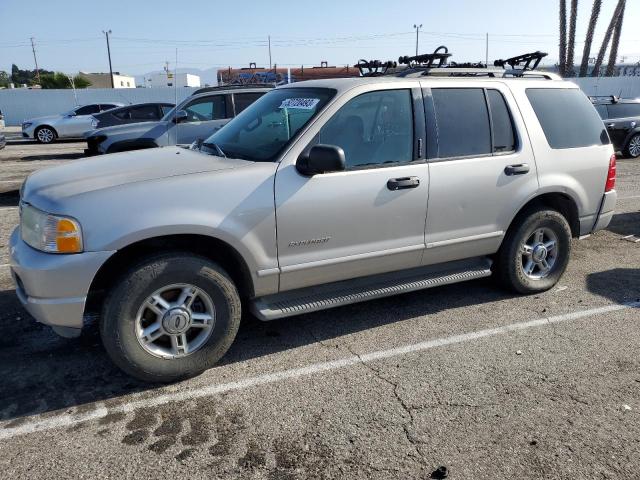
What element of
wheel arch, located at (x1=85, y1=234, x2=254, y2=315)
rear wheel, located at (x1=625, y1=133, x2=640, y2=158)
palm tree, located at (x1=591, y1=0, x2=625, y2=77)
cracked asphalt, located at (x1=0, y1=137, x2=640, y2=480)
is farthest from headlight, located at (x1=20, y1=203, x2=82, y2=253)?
palm tree, located at (x1=591, y1=0, x2=625, y2=77)

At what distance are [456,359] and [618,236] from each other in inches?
178

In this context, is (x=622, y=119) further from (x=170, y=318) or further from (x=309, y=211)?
(x=170, y=318)

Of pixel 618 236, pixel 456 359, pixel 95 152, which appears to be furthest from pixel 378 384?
pixel 95 152

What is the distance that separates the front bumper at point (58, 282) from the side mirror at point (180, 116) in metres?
6.92

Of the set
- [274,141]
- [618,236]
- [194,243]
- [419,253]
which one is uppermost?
[274,141]

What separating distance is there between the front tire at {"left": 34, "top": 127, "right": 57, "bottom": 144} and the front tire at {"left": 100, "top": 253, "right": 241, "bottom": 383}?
64.2 feet

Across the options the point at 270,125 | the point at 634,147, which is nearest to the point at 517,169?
the point at 270,125

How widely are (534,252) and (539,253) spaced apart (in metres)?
0.06

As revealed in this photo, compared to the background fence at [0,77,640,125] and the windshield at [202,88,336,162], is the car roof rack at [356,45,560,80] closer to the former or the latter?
the windshield at [202,88,336,162]

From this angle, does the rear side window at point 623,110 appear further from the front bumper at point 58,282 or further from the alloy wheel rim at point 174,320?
the front bumper at point 58,282

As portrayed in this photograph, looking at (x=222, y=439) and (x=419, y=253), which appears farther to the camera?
(x=419, y=253)

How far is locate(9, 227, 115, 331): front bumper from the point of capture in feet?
9.99

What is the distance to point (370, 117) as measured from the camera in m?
3.95

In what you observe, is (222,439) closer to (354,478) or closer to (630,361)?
(354,478)
